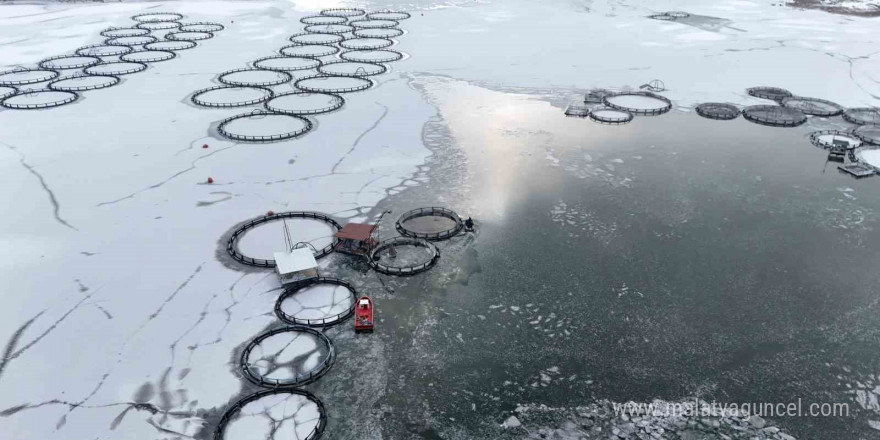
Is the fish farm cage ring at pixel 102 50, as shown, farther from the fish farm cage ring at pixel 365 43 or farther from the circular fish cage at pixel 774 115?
the circular fish cage at pixel 774 115

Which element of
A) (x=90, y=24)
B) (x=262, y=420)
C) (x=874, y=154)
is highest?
(x=90, y=24)

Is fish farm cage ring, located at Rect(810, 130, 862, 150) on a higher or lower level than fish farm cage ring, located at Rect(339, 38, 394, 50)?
lower

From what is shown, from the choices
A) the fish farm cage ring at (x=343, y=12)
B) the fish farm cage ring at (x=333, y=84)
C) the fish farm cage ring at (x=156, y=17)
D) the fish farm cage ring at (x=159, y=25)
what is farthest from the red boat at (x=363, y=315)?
the fish farm cage ring at (x=156, y=17)

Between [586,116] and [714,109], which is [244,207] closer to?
[586,116]

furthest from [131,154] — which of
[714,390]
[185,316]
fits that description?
[714,390]

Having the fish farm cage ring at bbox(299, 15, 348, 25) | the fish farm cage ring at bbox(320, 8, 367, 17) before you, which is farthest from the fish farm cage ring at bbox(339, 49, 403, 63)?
the fish farm cage ring at bbox(320, 8, 367, 17)

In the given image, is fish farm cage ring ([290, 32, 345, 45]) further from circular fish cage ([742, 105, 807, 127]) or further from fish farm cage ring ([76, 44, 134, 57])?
circular fish cage ([742, 105, 807, 127])
